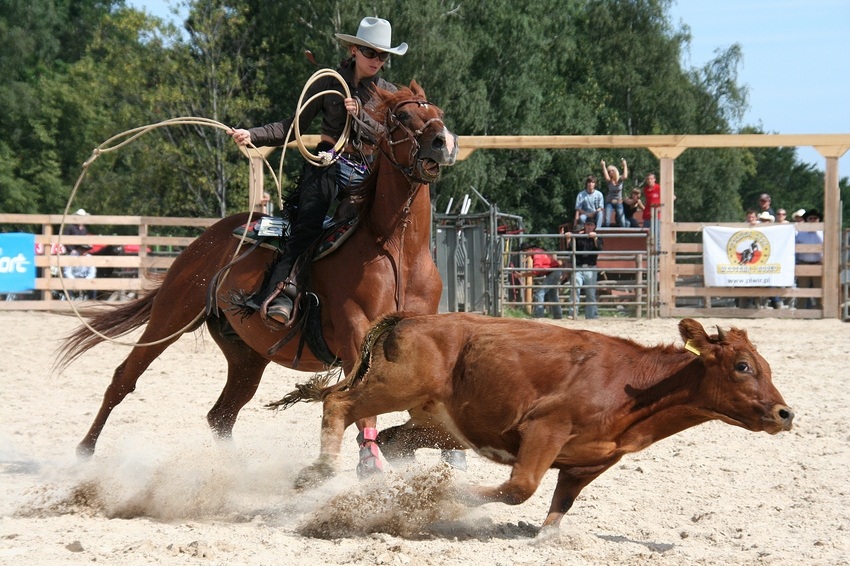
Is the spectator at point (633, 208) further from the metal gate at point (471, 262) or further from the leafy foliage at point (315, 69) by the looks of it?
the leafy foliage at point (315, 69)

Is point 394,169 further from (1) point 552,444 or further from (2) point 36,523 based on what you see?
(2) point 36,523

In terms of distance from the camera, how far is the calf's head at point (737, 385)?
450cm

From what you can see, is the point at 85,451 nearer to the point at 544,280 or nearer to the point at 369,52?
the point at 369,52

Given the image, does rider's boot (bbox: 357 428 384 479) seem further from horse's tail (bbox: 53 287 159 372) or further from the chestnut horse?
horse's tail (bbox: 53 287 159 372)

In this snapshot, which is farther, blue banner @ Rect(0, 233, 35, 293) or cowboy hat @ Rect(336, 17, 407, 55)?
blue banner @ Rect(0, 233, 35, 293)

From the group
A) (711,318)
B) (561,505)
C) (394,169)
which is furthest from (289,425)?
(711,318)

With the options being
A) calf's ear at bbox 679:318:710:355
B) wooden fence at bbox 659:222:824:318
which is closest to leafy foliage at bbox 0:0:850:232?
wooden fence at bbox 659:222:824:318

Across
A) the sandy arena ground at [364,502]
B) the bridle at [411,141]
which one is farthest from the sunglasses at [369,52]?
the sandy arena ground at [364,502]

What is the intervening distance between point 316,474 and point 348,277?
1279 mm

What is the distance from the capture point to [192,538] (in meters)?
4.49

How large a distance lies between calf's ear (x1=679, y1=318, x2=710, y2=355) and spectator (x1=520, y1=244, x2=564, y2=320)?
9.91 metres

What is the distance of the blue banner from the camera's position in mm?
17109

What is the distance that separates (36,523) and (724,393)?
3.32m

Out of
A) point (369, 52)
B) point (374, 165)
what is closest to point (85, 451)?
point (374, 165)
